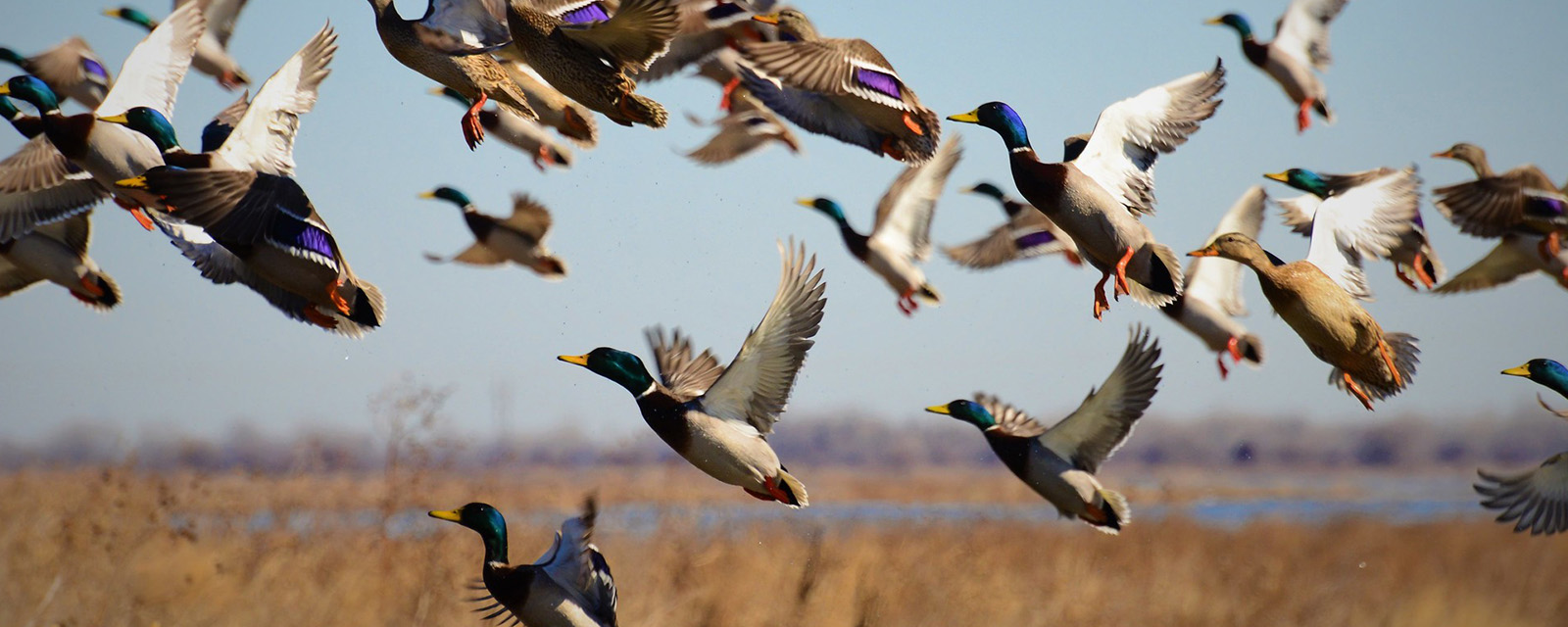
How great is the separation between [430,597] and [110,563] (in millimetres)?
2381

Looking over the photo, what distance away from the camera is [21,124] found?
761 cm

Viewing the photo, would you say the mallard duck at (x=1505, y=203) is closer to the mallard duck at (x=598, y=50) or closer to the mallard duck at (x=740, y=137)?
the mallard duck at (x=740, y=137)

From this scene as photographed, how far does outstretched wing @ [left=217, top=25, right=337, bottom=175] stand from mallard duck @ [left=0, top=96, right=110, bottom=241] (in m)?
1.51

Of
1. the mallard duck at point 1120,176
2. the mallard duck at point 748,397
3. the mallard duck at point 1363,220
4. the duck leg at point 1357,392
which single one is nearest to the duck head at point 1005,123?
the mallard duck at point 1120,176

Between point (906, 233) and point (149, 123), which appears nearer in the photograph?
point (149, 123)

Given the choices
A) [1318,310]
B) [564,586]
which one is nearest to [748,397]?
[564,586]

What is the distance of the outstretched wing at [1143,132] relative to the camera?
19.4 ft

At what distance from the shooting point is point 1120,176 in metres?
5.96

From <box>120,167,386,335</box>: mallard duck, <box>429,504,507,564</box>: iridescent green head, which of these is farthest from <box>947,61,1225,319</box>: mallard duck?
<box>120,167,386,335</box>: mallard duck

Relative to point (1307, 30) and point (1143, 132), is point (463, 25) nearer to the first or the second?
point (1143, 132)

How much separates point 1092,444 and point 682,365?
2.24 meters

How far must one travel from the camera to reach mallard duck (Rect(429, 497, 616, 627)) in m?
5.59

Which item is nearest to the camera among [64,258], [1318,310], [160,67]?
[1318,310]

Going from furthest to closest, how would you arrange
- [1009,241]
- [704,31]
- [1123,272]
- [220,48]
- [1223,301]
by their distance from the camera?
1. [1009,241]
2. [220,48]
3. [1223,301]
4. [704,31]
5. [1123,272]
